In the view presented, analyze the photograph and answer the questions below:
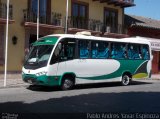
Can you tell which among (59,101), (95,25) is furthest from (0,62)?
(59,101)

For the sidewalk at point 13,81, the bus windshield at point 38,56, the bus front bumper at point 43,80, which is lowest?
the sidewalk at point 13,81

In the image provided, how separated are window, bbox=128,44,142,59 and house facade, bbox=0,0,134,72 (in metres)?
6.51

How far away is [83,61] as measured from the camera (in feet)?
62.3

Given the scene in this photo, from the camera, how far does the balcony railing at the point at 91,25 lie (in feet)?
93.0

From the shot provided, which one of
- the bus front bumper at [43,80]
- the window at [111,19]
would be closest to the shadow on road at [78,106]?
the bus front bumper at [43,80]

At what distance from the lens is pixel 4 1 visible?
24.2 meters

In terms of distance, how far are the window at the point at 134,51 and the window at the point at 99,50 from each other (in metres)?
2.03

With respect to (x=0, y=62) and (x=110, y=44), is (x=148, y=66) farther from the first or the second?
(x=0, y=62)

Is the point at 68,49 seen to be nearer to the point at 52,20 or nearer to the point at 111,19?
the point at 52,20

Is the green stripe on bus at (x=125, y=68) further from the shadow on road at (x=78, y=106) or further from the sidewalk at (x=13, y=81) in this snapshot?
the shadow on road at (x=78, y=106)

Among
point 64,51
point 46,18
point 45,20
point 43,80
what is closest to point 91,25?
point 46,18

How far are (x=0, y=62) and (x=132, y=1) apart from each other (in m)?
13.3

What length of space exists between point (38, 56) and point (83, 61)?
238cm

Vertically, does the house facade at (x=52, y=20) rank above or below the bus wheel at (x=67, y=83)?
above
